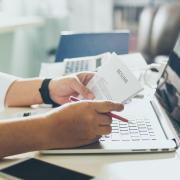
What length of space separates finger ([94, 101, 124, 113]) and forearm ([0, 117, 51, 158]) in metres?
0.11

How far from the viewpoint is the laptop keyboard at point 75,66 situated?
1.36m

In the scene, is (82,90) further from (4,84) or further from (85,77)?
(4,84)

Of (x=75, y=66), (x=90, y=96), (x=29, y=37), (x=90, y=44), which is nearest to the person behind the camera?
(x=90, y=96)

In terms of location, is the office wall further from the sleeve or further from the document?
the document

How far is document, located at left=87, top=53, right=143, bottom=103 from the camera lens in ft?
2.94

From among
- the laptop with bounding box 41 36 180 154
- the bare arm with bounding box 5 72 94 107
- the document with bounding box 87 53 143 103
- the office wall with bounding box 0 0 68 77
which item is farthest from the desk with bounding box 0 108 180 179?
the office wall with bounding box 0 0 68 77

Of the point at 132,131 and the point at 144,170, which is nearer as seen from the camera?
the point at 144,170

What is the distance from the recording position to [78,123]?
0.77 metres

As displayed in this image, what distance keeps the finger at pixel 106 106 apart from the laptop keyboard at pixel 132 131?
0.09 metres

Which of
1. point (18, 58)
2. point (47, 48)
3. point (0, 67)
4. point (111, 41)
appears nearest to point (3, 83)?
point (111, 41)

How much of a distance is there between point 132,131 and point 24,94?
411 mm

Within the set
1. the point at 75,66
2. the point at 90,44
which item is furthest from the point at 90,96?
the point at 90,44

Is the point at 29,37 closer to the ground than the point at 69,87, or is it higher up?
closer to the ground

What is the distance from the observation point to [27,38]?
2.99 metres
